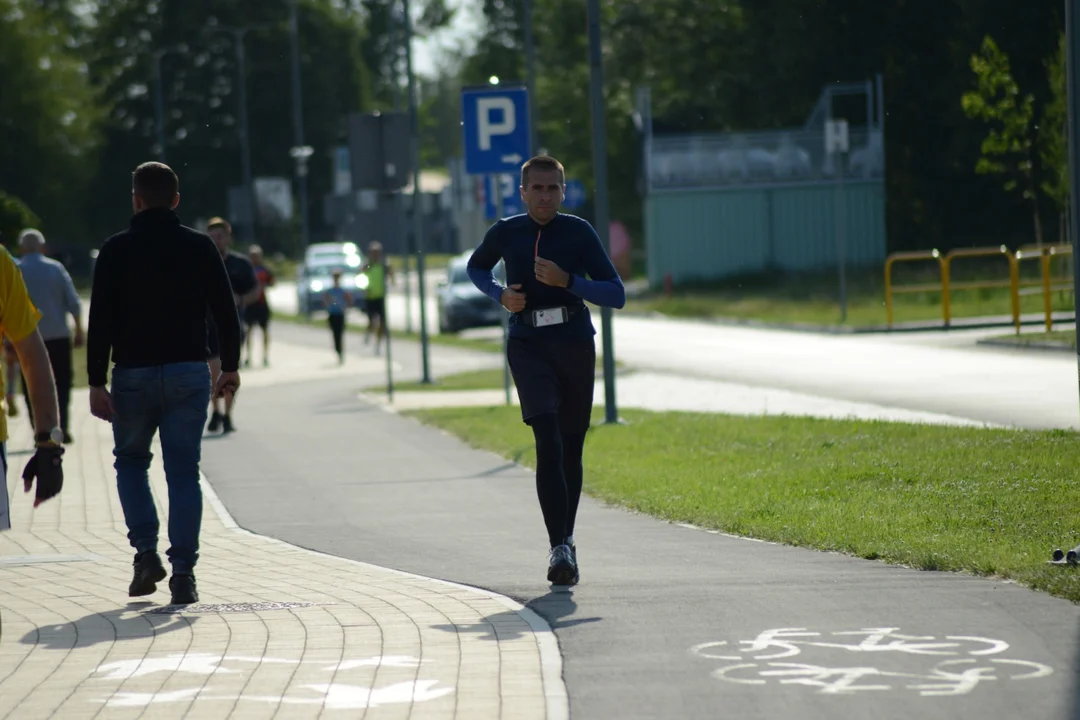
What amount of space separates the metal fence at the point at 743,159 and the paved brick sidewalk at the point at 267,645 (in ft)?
135

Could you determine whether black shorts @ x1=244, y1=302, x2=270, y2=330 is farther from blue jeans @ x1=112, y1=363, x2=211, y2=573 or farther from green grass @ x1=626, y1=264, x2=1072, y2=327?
blue jeans @ x1=112, y1=363, x2=211, y2=573

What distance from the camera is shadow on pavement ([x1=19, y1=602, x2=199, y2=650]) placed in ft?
23.0

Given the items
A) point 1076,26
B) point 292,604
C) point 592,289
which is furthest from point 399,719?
point 1076,26

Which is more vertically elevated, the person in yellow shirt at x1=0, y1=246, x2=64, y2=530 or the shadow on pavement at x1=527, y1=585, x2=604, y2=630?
the person in yellow shirt at x1=0, y1=246, x2=64, y2=530

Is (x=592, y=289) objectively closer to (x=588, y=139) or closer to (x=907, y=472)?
(x=907, y=472)

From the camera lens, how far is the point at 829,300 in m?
38.9

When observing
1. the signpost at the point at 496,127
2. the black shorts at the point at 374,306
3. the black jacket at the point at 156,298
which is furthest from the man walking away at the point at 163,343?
the black shorts at the point at 374,306

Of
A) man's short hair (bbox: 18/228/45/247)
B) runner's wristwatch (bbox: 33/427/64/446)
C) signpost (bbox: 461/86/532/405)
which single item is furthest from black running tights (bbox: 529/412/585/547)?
signpost (bbox: 461/86/532/405)

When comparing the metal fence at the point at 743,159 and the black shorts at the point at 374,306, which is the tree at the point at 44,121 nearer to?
the metal fence at the point at 743,159

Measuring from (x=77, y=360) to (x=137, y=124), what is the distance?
171 feet

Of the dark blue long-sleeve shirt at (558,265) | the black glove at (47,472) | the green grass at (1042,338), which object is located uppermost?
the dark blue long-sleeve shirt at (558,265)

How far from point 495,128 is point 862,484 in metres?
8.52

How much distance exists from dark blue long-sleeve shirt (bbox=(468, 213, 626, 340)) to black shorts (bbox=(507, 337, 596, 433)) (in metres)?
0.05

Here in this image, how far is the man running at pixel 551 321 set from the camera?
8266 millimetres
